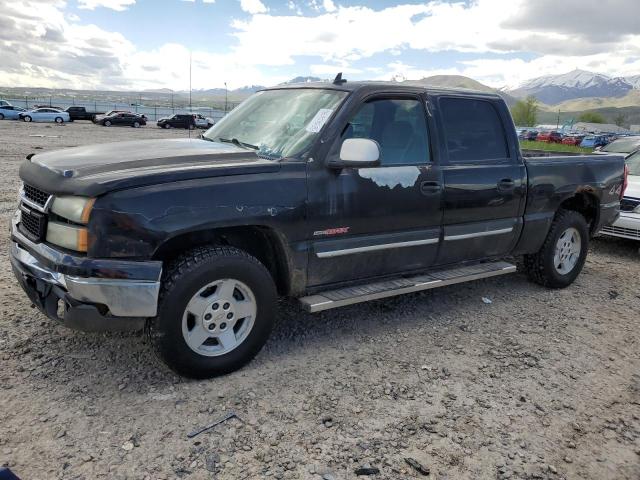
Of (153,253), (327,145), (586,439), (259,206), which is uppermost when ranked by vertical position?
(327,145)

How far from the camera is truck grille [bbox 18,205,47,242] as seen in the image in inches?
127

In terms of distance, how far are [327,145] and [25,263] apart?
2.09 metres

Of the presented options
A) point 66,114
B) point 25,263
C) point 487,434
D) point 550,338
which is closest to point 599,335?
point 550,338

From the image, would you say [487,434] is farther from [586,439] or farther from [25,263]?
[25,263]

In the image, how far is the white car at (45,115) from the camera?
1550 inches

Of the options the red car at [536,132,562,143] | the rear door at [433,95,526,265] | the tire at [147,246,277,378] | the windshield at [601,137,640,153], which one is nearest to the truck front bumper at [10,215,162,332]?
the tire at [147,246,277,378]

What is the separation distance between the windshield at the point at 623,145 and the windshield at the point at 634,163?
69.1 inches

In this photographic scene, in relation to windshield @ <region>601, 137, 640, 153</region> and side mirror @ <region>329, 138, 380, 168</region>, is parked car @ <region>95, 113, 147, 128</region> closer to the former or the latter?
windshield @ <region>601, 137, 640, 153</region>

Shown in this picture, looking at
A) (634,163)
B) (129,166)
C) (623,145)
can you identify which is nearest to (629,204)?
(634,163)

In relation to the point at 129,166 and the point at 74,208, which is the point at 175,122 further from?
the point at 74,208

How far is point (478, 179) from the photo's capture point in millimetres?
4508

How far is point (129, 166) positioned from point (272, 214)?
92 cm

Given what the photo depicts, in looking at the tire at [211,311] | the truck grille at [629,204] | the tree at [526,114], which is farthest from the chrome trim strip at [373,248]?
the tree at [526,114]

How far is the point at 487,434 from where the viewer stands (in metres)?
3.05
